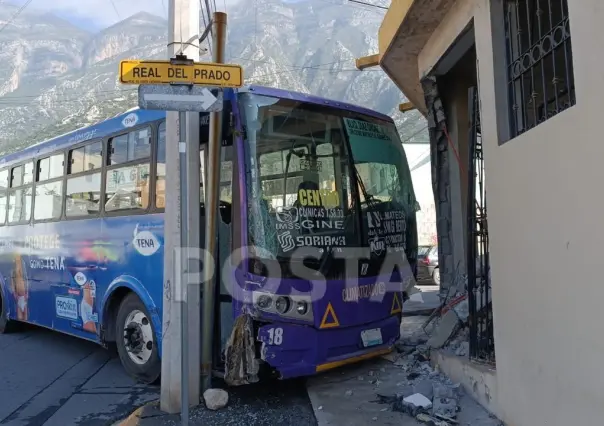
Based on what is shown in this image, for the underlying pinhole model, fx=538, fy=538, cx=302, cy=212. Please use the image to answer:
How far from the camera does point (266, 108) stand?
16.1 feet

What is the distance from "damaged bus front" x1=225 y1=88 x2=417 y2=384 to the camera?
4.68 meters

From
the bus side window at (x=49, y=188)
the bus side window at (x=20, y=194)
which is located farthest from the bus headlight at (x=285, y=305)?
the bus side window at (x=20, y=194)

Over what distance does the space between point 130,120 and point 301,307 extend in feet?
9.68

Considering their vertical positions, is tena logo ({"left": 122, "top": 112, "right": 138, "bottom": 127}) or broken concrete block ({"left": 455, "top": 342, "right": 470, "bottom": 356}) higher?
tena logo ({"left": 122, "top": 112, "right": 138, "bottom": 127})

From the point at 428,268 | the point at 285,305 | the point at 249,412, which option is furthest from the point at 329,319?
the point at 428,268

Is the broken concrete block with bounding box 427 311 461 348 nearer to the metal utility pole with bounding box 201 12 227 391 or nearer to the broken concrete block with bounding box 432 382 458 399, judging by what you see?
the broken concrete block with bounding box 432 382 458 399

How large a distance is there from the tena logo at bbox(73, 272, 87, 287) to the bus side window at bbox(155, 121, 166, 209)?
1890mm

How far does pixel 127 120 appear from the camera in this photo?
608 centimetres

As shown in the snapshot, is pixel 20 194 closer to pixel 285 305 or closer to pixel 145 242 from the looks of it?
pixel 145 242

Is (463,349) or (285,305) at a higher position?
(285,305)

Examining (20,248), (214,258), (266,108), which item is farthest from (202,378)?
(20,248)

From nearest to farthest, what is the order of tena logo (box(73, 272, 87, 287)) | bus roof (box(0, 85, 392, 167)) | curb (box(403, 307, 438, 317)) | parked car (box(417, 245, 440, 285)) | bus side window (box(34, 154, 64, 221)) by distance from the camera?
bus roof (box(0, 85, 392, 167)) → tena logo (box(73, 272, 87, 287)) → bus side window (box(34, 154, 64, 221)) → curb (box(403, 307, 438, 317)) → parked car (box(417, 245, 440, 285))

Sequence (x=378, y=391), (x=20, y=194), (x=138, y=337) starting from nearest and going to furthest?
(x=378, y=391)
(x=138, y=337)
(x=20, y=194)

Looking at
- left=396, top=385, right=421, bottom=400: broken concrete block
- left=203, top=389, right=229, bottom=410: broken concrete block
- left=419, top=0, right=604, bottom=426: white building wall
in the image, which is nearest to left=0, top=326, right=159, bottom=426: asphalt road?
left=203, top=389, right=229, bottom=410: broken concrete block
